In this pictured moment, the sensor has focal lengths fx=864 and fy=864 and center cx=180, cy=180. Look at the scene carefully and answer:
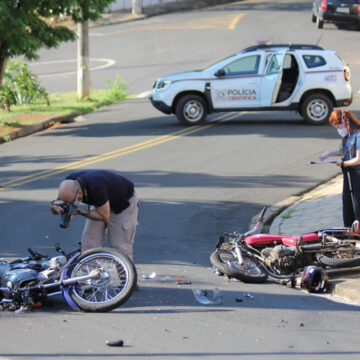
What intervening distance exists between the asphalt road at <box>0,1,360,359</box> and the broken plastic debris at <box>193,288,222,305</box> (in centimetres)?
12

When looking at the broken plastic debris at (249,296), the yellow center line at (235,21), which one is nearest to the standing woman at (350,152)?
the broken plastic debris at (249,296)

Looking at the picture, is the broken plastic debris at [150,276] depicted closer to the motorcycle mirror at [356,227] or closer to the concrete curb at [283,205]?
the motorcycle mirror at [356,227]

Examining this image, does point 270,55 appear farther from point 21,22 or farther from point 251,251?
point 251,251

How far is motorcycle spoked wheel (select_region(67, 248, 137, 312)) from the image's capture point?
7953 mm

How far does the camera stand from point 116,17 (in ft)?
153

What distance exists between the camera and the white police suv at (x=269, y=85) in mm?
21234

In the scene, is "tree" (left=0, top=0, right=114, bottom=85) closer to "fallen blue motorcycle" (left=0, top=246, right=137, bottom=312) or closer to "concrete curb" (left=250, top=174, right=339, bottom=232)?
"concrete curb" (left=250, top=174, right=339, bottom=232)

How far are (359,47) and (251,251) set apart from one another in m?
26.8

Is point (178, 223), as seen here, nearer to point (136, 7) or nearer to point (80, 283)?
point (80, 283)

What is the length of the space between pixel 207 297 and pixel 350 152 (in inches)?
117

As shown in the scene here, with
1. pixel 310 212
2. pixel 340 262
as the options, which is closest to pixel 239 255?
pixel 340 262

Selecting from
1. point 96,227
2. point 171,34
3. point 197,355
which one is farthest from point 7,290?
point 171,34

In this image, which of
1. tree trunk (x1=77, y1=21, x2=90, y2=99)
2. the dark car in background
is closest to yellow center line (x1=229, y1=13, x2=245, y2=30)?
the dark car in background

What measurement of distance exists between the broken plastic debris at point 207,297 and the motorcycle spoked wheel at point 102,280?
1.00 m
